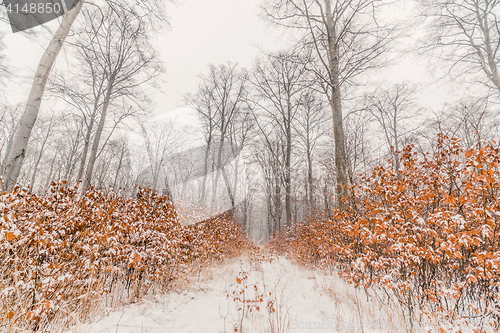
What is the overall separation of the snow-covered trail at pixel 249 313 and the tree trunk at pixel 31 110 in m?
3.17

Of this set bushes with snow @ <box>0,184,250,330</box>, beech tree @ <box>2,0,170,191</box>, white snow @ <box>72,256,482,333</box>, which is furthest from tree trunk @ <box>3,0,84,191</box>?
white snow @ <box>72,256,482,333</box>

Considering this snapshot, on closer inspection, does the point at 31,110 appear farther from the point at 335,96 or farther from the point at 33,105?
the point at 335,96

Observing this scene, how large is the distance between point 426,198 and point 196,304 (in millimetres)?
3657

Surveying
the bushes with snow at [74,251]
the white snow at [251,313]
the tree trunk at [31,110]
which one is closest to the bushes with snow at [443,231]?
the white snow at [251,313]

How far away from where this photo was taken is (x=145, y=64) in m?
10.3

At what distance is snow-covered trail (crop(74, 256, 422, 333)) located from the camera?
2317mm

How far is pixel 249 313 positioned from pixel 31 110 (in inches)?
216

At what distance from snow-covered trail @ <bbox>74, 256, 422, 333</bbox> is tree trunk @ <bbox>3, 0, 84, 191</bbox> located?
3.17 m

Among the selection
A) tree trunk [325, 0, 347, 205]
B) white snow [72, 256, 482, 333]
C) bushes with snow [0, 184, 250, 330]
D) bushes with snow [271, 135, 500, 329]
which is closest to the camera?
bushes with snow [0, 184, 250, 330]

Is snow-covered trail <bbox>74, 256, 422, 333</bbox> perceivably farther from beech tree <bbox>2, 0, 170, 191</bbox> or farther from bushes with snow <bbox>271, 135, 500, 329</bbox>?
beech tree <bbox>2, 0, 170, 191</bbox>

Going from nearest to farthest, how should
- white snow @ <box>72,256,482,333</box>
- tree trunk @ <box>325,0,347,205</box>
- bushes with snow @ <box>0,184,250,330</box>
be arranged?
1. bushes with snow @ <box>0,184,250,330</box>
2. white snow @ <box>72,256,482,333</box>
3. tree trunk @ <box>325,0,347,205</box>

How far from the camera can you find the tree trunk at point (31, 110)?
378cm

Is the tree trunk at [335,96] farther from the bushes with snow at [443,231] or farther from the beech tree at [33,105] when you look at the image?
the beech tree at [33,105]

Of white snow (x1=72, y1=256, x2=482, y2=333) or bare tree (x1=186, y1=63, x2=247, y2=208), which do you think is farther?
bare tree (x1=186, y1=63, x2=247, y2=208)
